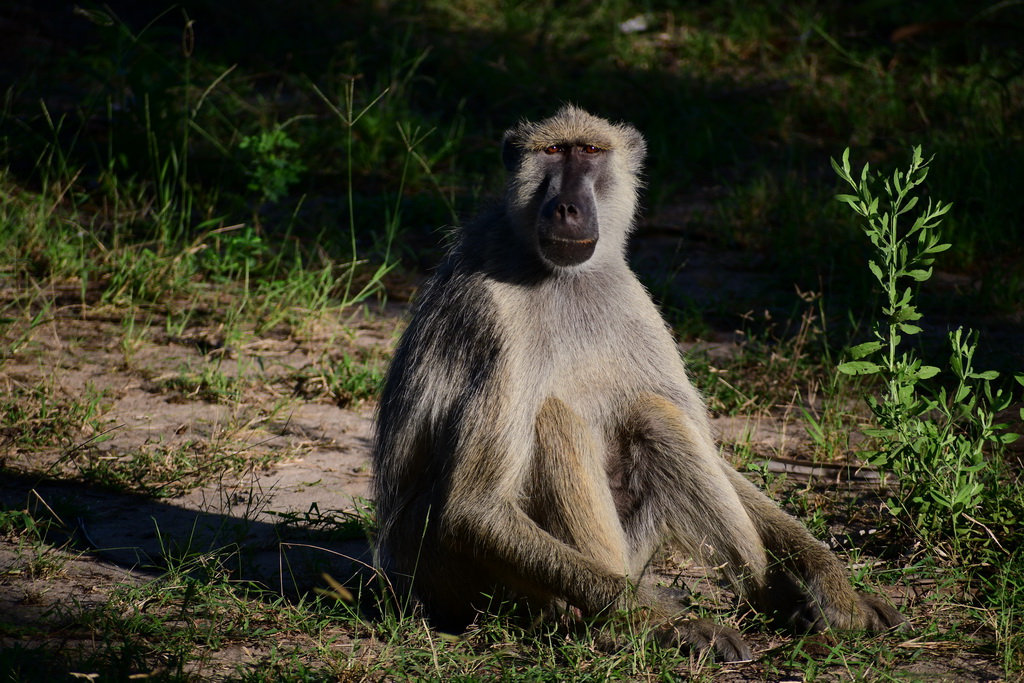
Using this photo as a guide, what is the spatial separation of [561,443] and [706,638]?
0.70 meters

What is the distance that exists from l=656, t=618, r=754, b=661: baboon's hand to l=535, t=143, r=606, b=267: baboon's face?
1.17m

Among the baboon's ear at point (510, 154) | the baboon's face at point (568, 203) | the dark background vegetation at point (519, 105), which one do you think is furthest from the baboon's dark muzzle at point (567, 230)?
the dark background vegetation at point (519, 105)

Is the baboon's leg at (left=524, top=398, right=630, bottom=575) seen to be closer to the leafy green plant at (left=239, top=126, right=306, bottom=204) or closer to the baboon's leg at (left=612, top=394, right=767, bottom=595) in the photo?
the baboon's leg at (left=612, top=394, right=767, bottom=595)

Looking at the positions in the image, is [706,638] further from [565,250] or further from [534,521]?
[565,250]

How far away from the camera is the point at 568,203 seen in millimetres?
3436

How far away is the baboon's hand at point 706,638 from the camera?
3088mm

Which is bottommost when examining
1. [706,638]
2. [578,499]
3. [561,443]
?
[706,638]

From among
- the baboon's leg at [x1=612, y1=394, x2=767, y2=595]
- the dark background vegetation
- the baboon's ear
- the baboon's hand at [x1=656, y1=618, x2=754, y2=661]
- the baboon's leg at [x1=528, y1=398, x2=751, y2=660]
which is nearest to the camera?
the baboon's hand at [x1=656, y1=618, x2=754, y2=661]

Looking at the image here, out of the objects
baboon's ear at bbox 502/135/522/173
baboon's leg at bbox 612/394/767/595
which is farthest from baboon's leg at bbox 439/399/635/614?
baboon's ear at bbox 502/135/522/173

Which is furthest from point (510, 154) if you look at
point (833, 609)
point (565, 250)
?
point (833, 609)

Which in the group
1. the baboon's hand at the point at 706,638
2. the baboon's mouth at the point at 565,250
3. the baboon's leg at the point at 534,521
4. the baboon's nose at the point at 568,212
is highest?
the baboon's nose at the point at 568,212

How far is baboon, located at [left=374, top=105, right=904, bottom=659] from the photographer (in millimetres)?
3229

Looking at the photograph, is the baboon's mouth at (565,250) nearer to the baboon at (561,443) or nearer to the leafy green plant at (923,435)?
the baboon at (561,443)

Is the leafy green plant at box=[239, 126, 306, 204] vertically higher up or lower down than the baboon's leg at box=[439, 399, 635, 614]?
higher up
